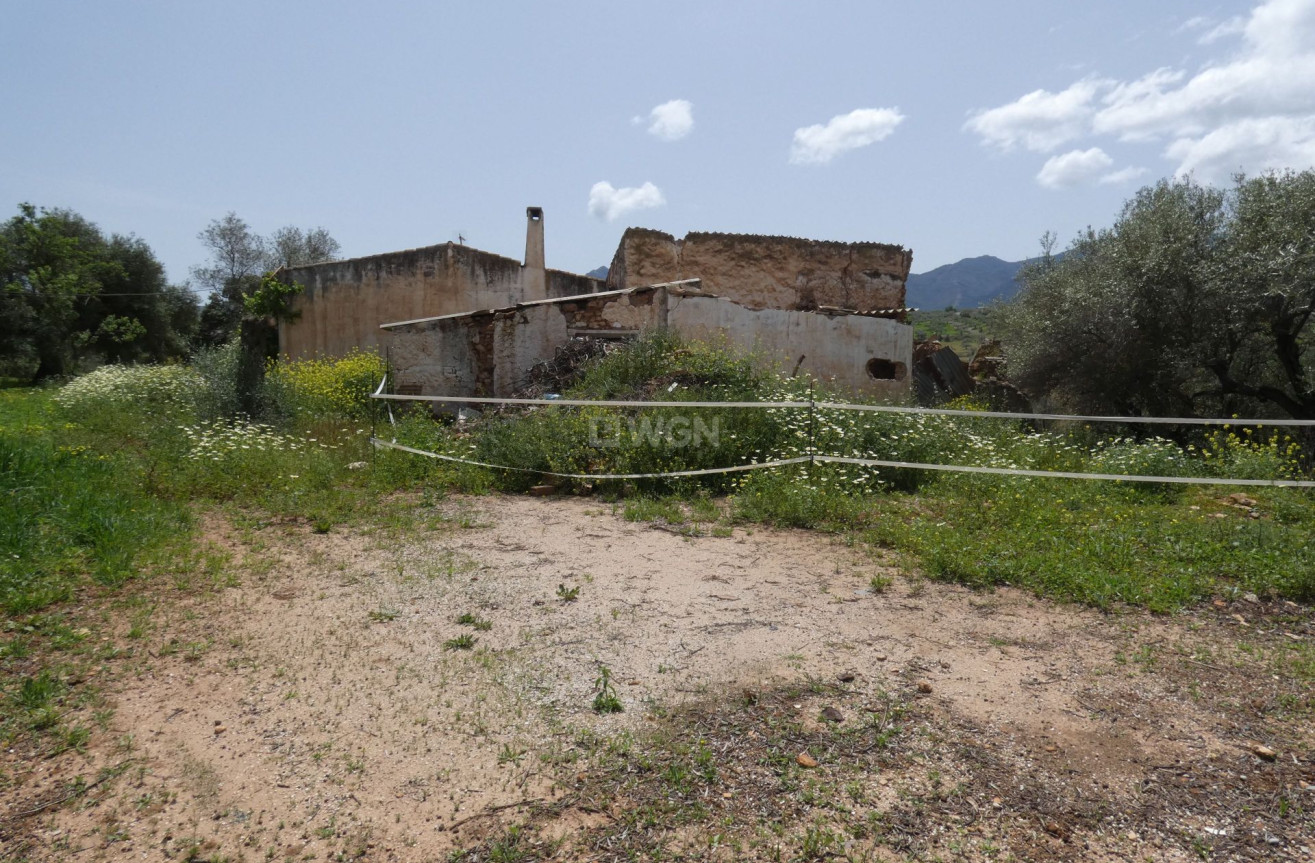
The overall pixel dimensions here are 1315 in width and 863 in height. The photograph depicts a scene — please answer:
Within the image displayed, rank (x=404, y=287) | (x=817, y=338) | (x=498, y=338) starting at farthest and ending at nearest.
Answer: (x=404, y=287)
(x=817, y=338)
(x=498, y=338)

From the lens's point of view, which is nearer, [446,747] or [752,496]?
[446,747]

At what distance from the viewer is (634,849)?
2.46 meters

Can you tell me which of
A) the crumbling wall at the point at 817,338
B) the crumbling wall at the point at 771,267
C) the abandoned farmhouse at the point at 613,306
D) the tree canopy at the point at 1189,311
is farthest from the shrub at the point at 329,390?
the tree canopy at the point at 1189,311

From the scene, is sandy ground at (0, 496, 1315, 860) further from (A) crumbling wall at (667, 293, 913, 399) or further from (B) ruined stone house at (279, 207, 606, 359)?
(B) ruined stone house at (279, 207, 606, 359)

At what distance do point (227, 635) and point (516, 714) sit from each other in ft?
6.20

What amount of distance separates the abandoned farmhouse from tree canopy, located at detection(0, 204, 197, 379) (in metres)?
10.8

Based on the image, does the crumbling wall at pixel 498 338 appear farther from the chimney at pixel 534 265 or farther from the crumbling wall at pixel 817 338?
the chimney at pixel 534 265

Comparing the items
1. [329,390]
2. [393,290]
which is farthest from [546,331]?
[393,290]

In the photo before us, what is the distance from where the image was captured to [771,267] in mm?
16016

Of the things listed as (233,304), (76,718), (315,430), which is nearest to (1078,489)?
(76,718)

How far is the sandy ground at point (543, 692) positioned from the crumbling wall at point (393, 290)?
41.2 ft

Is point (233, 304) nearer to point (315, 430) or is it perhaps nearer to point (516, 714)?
point (315, 430)

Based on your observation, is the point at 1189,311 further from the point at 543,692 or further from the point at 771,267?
the point at 543,692

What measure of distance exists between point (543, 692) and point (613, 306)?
346 inches
